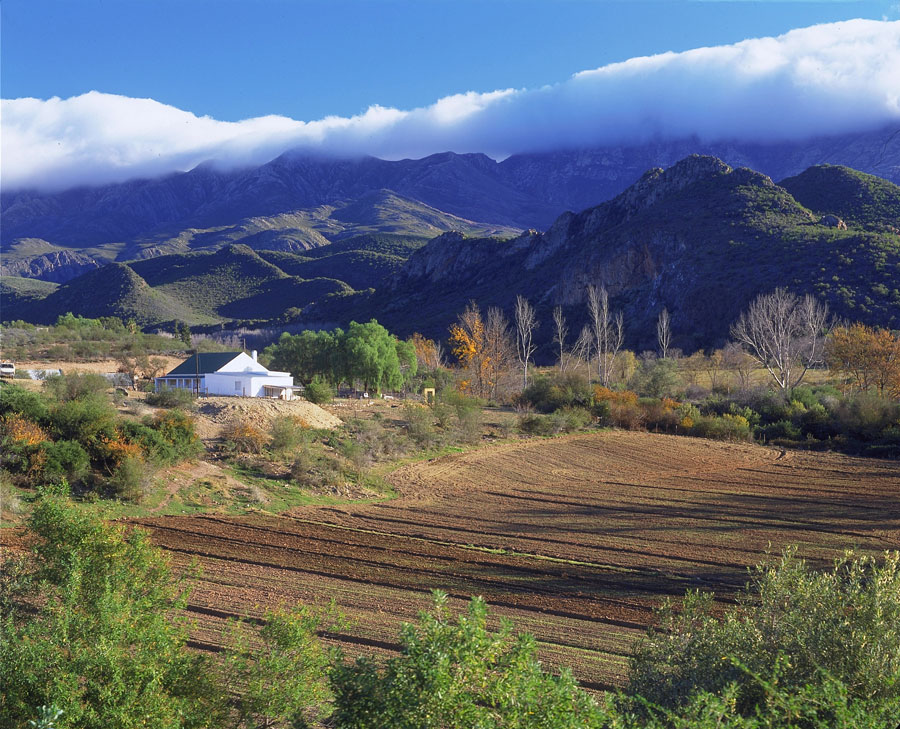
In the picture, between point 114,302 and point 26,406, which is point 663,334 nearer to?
point 26,406

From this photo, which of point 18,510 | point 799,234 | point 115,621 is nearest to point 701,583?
point 115,621

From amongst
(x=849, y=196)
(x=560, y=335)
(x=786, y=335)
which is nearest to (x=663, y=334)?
(x=560, y=335)

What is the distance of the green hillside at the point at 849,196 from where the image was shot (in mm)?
79250

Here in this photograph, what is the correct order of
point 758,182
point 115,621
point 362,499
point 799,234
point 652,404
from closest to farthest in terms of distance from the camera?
point 115,621, point 362,499, point 652,404, point 799,234, point 758,182

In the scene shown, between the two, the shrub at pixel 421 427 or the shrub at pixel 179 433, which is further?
the shrub at pixel 421 427

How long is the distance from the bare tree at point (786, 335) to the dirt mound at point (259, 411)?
95.3 feet

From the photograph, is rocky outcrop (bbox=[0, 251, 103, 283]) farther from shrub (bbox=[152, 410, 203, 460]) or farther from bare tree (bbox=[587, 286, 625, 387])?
shrub (bbox=[152, 410, 203, 460])

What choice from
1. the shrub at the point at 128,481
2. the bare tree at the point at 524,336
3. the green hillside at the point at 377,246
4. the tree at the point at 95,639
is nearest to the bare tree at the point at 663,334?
the bare tree at the point at 524,336

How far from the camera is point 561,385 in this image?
46094mm

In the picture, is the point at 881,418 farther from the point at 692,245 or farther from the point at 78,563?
the point at 692,245

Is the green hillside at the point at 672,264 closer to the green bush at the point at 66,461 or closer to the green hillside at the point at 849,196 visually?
the green hillside at the point at 849,196

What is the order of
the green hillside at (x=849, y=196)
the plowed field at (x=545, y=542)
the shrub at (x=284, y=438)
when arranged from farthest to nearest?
the green hillside at (x=849, y=196), the shrub at (x=284, y=438), the plowed field at (x=545, y=542)

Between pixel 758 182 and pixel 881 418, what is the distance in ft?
203

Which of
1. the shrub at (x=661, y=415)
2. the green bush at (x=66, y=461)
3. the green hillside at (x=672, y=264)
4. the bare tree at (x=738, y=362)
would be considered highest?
the green hillside at (x=672, y=264)
